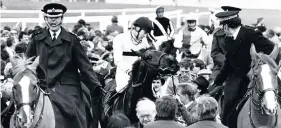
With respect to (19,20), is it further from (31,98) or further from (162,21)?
(31,98)

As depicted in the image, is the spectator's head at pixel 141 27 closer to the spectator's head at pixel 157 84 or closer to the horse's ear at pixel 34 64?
the spectator's head at pixel 157 84

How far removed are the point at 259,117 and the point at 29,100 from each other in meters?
2.66

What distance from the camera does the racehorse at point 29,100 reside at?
326 inches

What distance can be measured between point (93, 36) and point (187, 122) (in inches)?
504

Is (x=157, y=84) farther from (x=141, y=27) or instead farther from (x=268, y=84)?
(x=141, y=27)

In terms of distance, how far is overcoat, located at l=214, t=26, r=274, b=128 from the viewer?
10477 millimetres

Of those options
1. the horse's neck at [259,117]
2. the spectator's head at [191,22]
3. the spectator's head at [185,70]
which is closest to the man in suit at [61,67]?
the horse's neck at [259,117]

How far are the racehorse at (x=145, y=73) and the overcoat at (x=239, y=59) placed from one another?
972 mm

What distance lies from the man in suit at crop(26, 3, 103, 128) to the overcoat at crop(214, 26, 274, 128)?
70.6 inches

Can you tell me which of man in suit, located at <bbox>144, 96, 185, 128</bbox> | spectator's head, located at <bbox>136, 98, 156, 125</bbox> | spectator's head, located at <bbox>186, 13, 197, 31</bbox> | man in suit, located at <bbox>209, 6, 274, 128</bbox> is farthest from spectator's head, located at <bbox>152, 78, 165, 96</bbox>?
spectator's head, located at <bbox>186, 13, 197, 31</bbox>

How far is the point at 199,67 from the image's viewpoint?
15188 millimetres

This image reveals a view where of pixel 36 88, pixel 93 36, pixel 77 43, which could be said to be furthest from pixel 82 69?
pixel 93 36

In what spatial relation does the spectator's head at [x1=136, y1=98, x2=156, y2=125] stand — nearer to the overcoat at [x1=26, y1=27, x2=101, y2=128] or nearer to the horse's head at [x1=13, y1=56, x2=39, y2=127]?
the horse's head at [x1=13, y1=56, x2=39, y2=127]

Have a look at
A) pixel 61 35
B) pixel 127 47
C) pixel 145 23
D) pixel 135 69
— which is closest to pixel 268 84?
pixel 135 69
